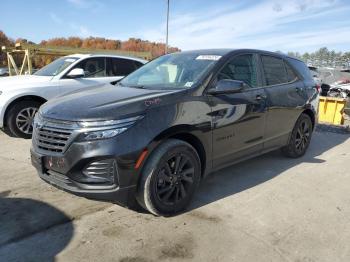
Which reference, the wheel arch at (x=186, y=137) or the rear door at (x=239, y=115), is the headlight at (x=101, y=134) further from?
the rear door at (x=239, y=115)

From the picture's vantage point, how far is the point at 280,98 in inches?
206

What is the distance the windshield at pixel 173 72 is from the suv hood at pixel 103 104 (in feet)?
1.11

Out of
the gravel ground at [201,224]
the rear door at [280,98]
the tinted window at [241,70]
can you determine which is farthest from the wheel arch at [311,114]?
the tinted window at [241,70]

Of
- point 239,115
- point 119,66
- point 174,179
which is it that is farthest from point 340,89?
point 174,179

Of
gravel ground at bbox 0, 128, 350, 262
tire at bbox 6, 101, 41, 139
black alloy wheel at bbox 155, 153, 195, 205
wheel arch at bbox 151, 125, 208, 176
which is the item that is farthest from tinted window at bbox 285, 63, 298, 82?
tire at bbox 6, 101, 41, 139

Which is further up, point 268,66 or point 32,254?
point 268,66

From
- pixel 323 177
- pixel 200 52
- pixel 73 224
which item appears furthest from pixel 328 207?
pixel 73 224

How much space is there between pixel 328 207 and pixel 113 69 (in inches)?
227

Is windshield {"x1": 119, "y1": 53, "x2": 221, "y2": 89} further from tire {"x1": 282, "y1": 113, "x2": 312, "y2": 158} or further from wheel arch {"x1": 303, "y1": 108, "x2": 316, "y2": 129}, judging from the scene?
wheel arch {"x1": 303, "y1": 108, "x2": 316, "y2": 129}

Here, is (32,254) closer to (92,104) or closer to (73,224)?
(73,224)

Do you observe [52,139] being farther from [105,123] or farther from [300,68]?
[300,68]

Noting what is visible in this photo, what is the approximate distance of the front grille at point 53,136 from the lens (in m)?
3.36

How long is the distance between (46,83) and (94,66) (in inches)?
48.9

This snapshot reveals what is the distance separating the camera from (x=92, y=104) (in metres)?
3.59
